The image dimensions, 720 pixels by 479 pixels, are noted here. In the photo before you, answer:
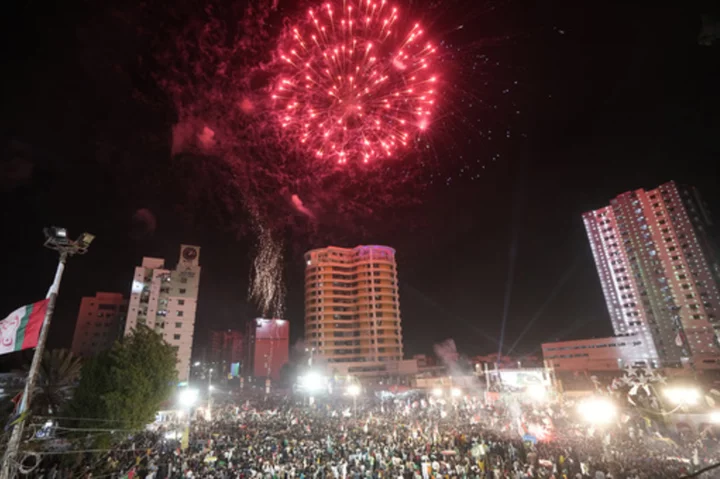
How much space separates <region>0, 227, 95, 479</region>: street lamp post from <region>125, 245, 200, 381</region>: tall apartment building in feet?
126

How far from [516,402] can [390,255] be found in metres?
39.5

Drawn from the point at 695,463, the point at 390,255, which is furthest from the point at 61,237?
the point at 390,255

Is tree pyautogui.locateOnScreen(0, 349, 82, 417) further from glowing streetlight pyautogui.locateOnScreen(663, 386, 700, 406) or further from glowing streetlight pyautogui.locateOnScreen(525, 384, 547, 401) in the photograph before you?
glowing streetlight pyautogui.locateOnScreen(525, 384, 547, 401)

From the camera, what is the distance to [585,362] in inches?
2036

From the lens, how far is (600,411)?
19000 millimetres

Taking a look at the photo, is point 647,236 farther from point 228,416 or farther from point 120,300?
point 120,300

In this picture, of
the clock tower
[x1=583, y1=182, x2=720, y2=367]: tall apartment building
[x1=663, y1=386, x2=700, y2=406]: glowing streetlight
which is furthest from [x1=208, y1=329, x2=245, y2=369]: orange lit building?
[x1=663, y1=386, x2=700, y2=406]: glowing streetlight

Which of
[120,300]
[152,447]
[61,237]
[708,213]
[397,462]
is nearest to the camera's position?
[61,237]

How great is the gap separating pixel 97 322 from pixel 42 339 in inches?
2381

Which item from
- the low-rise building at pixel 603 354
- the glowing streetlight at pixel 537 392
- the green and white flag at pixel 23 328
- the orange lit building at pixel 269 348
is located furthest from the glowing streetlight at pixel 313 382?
the green and white flag at pixel 23 328

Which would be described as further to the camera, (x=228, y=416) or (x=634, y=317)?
(x=634, y=317)

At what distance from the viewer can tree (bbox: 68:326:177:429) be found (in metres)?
17.9

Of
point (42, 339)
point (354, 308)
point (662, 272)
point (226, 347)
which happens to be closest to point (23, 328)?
point (42, 339)

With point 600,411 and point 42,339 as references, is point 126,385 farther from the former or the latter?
point 600,411
